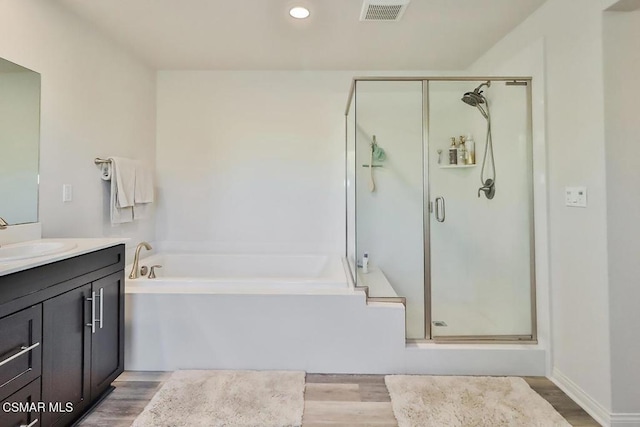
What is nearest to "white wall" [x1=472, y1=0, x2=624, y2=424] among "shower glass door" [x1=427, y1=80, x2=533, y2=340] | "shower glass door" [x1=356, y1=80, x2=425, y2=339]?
"shower glass door" [x1=427, y1=80, x2=533, y2=340]

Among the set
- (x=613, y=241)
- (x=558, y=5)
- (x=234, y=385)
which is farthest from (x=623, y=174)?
(x=234, y=385)

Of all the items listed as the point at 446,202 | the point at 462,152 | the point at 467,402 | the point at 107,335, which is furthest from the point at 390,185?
the point at 107,335

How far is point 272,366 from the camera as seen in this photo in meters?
2.16

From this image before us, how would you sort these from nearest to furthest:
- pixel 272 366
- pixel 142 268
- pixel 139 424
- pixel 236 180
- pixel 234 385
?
pixel 139 424, pixel 234 385, pixel 272 366, pixel 142 268, pixel 236 180

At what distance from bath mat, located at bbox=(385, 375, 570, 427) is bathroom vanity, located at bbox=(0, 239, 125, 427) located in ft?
5.16

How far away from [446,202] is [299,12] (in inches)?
70.2

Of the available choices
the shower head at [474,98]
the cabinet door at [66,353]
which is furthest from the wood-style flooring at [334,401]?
the shower head at [474,98]

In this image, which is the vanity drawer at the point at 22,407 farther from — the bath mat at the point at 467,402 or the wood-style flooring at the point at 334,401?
the bath mat at the point at 467,402

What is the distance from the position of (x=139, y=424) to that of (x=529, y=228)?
2.57m

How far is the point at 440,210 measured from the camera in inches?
105

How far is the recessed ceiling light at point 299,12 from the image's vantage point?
219cm

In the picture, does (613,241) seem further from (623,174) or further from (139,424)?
(139,424)

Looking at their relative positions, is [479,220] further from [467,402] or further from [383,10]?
[383,10]

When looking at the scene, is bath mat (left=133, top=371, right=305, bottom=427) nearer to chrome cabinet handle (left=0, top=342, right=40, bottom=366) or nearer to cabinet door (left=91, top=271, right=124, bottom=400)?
cabinet door (left=91, top=271, right=124, bottom=400)
